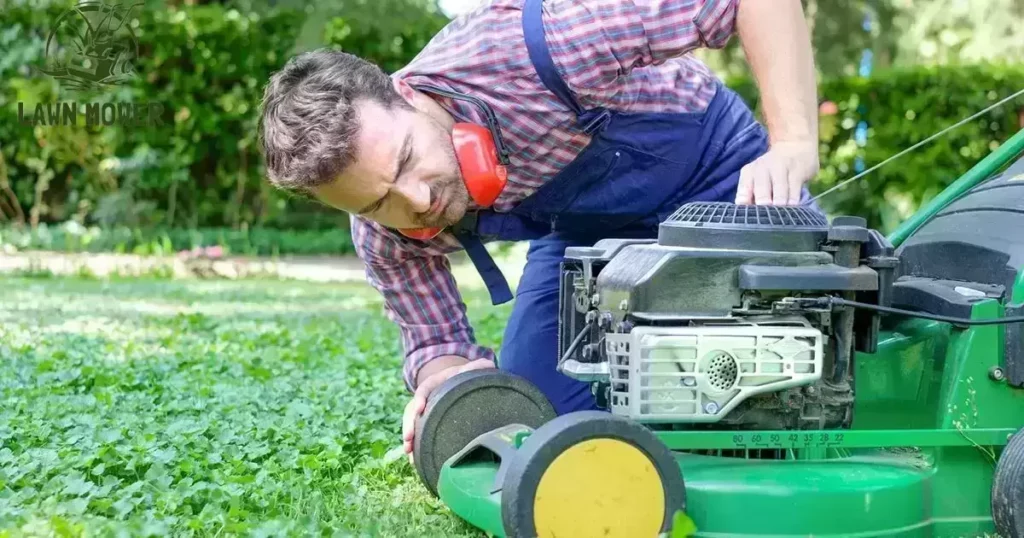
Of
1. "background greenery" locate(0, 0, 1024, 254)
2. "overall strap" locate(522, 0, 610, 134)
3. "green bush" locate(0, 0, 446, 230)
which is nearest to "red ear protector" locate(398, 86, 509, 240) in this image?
"overall strap" locate(522, 0, 610, 134)

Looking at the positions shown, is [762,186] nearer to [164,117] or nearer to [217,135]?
[217,135]

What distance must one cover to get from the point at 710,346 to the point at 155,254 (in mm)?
6659

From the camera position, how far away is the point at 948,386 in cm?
197

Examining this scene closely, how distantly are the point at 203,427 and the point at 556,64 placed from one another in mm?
1134

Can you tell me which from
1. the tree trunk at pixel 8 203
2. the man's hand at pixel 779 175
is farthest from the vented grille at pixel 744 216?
the tree trunk at pixel 8 203

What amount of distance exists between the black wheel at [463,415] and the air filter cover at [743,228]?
1.82ft

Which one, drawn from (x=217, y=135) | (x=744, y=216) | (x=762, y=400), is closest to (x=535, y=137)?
(x=744, y=216)

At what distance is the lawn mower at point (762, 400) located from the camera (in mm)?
1662

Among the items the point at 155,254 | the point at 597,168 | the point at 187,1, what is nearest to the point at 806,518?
the point at 597,168

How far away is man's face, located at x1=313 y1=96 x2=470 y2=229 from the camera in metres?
2.12

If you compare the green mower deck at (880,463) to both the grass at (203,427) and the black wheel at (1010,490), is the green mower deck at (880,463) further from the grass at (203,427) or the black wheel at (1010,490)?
the grass at (203,427)

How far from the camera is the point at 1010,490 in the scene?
5.95ft

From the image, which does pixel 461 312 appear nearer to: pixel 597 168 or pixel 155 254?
pixel 597 168

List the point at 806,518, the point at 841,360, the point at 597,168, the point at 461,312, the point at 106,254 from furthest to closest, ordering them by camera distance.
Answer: the point at 106,254
the point at 461,312
the point at 597,168
the point at 841,360
the point at 806,518
